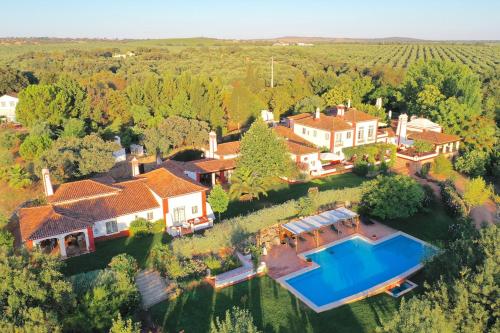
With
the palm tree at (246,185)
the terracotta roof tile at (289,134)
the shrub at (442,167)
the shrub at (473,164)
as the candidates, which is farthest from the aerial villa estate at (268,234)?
the shrub at (473,164)

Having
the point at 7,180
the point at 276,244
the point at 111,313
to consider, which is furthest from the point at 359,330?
the point at 7,180

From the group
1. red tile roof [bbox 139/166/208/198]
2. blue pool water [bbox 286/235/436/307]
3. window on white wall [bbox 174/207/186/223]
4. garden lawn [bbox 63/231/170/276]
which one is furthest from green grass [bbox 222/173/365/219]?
blue pool water [bbox 286/235/436/307]

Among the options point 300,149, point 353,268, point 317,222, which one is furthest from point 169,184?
point 300,149

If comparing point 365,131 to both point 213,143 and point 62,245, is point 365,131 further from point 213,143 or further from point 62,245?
point 62,245

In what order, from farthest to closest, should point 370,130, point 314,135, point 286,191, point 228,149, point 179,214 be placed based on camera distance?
point 370,130, point 314,135, point 228,149, point 286,191, point 179,214

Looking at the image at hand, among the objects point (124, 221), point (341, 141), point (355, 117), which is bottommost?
point (124, 221)

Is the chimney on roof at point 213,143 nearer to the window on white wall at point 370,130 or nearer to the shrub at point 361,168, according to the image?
the shrub at point 361,168
